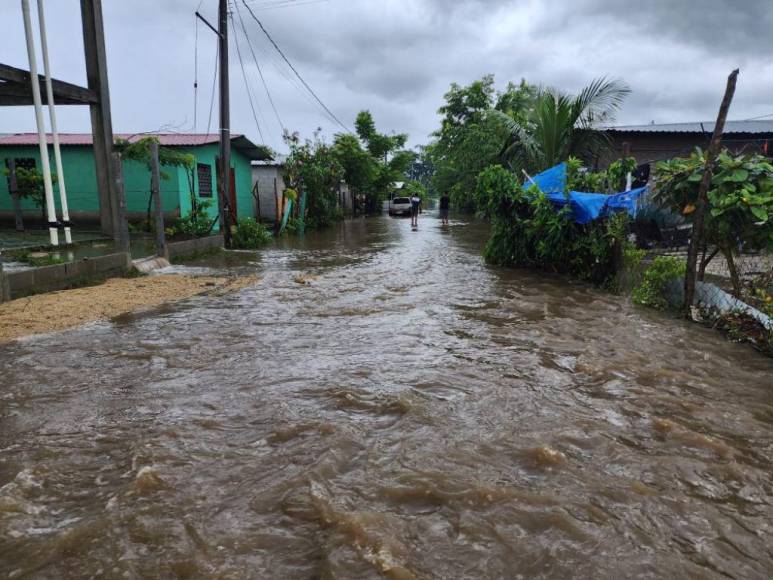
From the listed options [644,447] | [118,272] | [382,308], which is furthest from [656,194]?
[118,272]

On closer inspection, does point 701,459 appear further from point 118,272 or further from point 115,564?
point 118,272

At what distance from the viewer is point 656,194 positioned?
Answer: 21.4 feet

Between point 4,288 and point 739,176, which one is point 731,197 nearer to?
point 739,176

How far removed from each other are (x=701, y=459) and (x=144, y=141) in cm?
1259

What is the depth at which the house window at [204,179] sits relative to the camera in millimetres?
16933

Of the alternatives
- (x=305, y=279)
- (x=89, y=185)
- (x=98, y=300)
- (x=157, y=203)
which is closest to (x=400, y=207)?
(x=89, y=185)


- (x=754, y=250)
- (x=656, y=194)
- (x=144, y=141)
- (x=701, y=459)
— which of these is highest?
(x=144, y=141)

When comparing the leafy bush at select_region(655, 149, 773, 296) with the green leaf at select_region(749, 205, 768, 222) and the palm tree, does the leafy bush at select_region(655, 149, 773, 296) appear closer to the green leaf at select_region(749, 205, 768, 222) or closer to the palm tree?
the green leaf at select_region(749, 205, 768, 222)

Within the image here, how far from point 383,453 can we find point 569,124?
12275mm

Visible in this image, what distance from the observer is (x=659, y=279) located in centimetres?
698

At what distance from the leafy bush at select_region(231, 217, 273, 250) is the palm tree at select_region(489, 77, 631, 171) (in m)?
7.82

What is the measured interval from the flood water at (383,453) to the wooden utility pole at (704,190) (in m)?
0.65

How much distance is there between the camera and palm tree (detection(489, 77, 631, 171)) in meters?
12.9

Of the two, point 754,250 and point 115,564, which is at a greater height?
point 754,250
